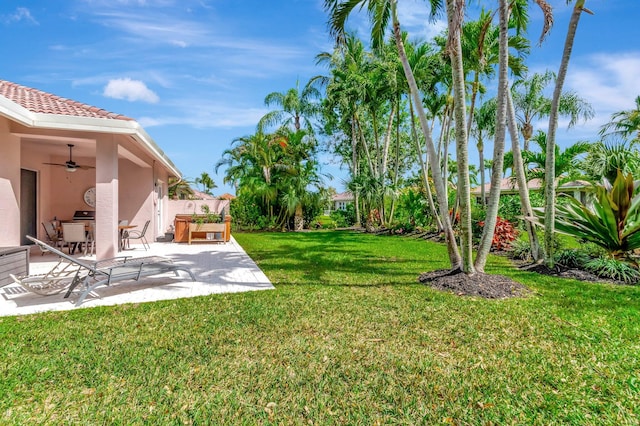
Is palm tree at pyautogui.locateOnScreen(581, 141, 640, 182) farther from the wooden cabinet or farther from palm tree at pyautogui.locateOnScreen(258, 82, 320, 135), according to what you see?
palm tree at pyautogui.locateOnScreen(258, 82, 320, 135)

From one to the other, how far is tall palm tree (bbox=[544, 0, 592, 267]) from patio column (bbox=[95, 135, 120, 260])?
31.7 feet

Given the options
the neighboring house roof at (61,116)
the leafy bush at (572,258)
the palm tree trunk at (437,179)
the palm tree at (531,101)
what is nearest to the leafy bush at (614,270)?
the leafy bush at (572,258)

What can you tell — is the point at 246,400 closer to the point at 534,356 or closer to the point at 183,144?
the point at 534,356

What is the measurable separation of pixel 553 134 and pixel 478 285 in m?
3.79

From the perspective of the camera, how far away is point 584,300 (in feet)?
18.2

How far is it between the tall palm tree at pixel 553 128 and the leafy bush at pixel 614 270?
758 mm

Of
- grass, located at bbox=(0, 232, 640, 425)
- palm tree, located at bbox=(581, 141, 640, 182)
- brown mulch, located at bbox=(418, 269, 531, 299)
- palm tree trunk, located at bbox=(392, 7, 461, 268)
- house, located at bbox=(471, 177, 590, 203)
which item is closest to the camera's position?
grass, located at bbox=(0, 232, 640, 425)

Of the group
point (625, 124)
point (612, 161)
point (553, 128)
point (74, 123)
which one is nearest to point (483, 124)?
point (612, 161)

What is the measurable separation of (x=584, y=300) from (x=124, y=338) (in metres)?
6.68

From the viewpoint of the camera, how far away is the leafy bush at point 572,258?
7.81 metres

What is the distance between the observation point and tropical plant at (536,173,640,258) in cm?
733

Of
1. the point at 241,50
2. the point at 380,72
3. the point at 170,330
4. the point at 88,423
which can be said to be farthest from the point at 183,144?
the point at 88,423

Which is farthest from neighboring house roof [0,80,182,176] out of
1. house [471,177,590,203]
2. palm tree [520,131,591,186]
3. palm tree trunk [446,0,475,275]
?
palm tree [520,131,591,186]

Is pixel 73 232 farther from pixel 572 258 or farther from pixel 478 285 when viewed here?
pixel 572 258
